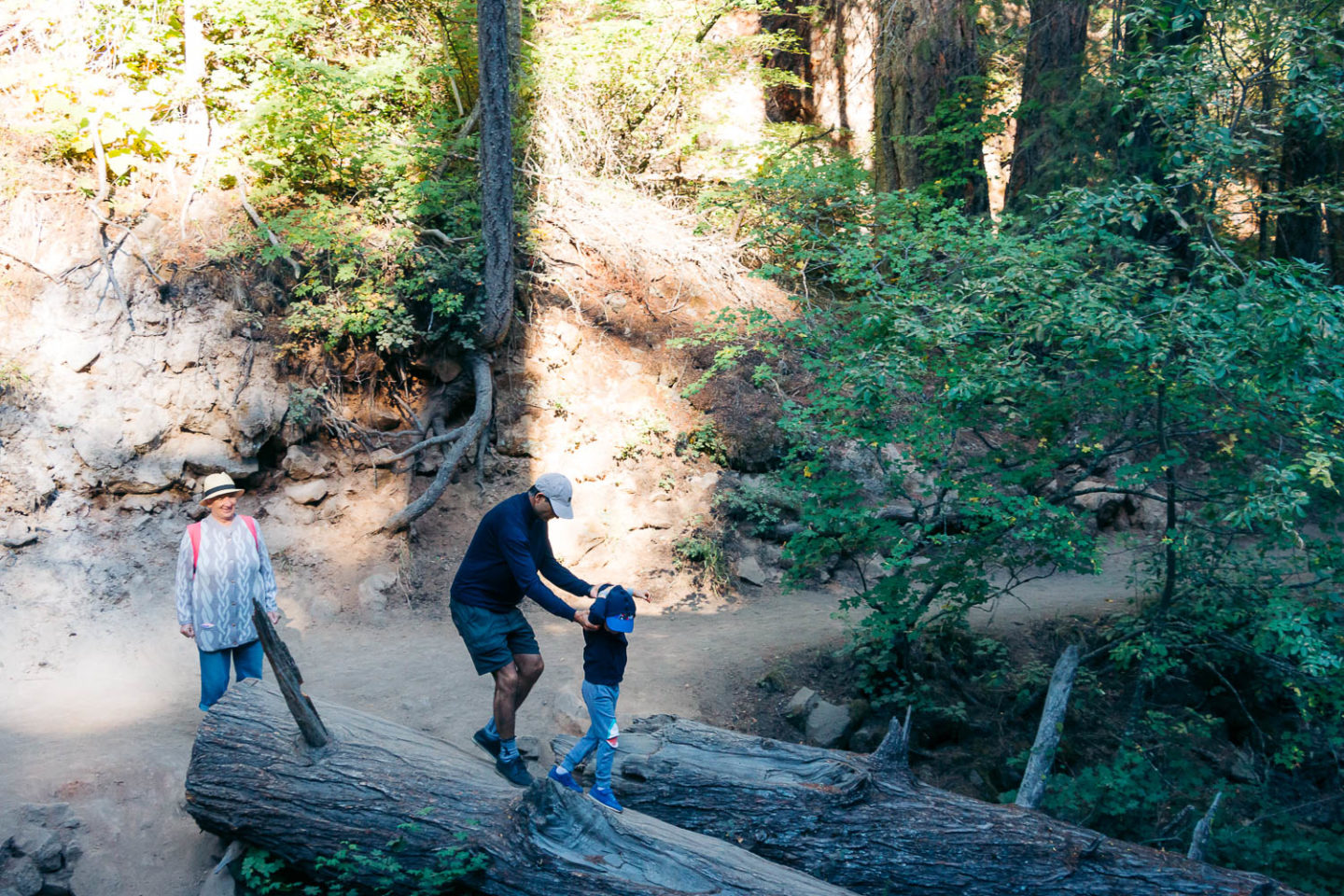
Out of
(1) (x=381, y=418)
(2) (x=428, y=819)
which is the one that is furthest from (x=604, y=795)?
(1) (x=381, y=418)

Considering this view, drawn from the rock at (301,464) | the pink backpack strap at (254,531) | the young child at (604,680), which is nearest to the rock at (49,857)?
the pink backpack strap at (254,531)

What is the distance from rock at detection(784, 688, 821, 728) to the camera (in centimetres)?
693

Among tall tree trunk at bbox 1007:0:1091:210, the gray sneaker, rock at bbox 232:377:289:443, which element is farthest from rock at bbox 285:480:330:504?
tall tree trunk at bbox 1007:0:1091:210

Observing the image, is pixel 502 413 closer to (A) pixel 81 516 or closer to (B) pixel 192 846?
(A) pixel 81 516

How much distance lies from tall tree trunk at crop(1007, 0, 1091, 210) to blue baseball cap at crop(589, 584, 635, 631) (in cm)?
895

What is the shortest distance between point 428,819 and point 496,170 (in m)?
7.33

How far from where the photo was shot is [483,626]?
4.64 m

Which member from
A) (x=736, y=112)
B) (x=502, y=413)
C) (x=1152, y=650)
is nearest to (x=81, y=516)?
(x=502, y=413)

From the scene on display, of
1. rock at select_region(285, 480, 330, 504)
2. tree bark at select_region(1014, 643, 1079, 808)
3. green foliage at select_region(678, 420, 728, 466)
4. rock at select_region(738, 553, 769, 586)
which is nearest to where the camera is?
tree bark at select_region(1014, 643, 1079, 808)

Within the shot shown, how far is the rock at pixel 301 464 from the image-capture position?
9.06 metres

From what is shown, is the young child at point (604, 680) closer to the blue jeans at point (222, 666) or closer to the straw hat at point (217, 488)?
the blue jeans at point (222, 666)

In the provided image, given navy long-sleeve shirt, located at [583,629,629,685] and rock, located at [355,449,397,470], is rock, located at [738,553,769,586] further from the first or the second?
navy long-sleeve shirt, located at [583,629,629,685]

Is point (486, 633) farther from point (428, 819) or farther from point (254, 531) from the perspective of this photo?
point (254, 531)

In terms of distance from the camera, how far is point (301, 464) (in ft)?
29.8
